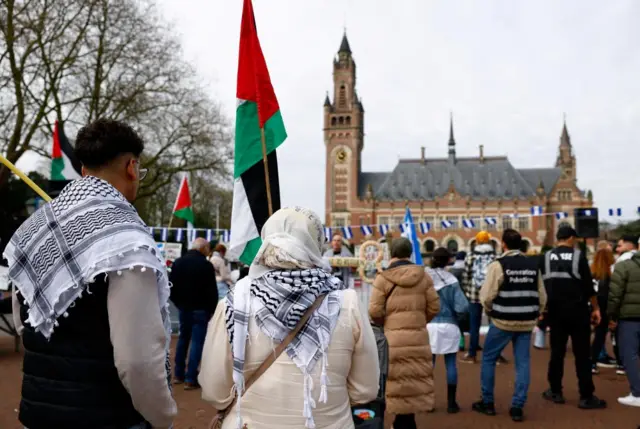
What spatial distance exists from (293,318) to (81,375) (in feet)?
2.77

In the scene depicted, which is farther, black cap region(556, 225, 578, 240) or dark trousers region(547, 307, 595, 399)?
black cap region(556, 225, 578, 240)

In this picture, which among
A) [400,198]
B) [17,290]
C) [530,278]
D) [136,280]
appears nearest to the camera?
[136,280]

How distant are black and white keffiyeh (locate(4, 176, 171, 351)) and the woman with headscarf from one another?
0.42 m

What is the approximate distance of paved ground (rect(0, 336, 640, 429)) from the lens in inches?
225

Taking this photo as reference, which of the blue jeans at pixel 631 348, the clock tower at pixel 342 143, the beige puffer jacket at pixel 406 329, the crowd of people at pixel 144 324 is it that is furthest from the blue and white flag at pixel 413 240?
the clock tower at pixel 342 143

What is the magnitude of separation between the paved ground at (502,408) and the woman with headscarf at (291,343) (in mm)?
3473

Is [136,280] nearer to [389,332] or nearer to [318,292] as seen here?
[318,292]

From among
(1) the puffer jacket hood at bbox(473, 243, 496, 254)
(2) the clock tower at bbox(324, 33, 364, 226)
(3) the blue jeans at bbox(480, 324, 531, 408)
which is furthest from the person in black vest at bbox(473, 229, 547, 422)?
(2) the clock tower at bbox(324, 33, 364, 226)

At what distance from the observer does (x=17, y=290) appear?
233cm

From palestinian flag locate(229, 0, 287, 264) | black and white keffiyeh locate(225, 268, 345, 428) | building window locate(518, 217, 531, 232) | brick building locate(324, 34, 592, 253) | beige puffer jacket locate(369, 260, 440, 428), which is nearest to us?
black and white keffiyeh locate(225, 268, 345, 428)

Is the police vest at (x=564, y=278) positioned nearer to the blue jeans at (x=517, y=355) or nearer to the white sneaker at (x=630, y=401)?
the blue jeans at (x=517, y=355)

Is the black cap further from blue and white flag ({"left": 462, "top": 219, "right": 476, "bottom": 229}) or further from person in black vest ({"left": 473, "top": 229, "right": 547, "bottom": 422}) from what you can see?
blue and white flag ({"left": 462, "top": 219, "right": 476, "bottom": 229})

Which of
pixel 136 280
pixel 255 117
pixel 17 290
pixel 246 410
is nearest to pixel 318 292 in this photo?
pixel 246 410

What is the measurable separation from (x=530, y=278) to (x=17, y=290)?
193 inches
